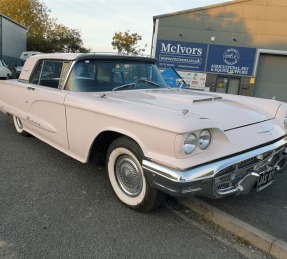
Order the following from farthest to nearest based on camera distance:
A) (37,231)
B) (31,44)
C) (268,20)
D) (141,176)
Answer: (31,44)
(268,20)
(141,176)
(37,231)

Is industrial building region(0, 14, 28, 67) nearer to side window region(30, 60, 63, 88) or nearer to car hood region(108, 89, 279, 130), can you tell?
side window region(30, 60, 63, 88)

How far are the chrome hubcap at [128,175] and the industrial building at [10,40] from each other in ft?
A: 85.4

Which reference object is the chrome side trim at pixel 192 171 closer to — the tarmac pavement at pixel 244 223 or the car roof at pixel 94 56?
the tarmac pavement at pixel 244 223

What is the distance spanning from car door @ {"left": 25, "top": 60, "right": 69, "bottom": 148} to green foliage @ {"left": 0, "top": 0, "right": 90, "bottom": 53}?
38.8 m

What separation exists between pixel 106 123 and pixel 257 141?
1506mm

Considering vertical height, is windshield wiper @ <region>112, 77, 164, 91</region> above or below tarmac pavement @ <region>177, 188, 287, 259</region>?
above

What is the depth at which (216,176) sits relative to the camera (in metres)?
2.61

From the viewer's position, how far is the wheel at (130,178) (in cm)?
296

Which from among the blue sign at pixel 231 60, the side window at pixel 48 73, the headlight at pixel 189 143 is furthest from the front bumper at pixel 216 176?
the blue sign at pixel 231 60

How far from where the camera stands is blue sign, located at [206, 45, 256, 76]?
16.9 metres

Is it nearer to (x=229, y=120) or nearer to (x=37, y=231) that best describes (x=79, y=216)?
(x=37, y=231)

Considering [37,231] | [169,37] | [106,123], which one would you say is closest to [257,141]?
[106,123]

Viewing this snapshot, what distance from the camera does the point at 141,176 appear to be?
119 inches

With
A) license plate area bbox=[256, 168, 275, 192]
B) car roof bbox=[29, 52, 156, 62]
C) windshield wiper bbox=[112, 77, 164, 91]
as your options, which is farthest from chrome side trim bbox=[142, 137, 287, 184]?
car roof bbox=[29, 52, 156, 62]
